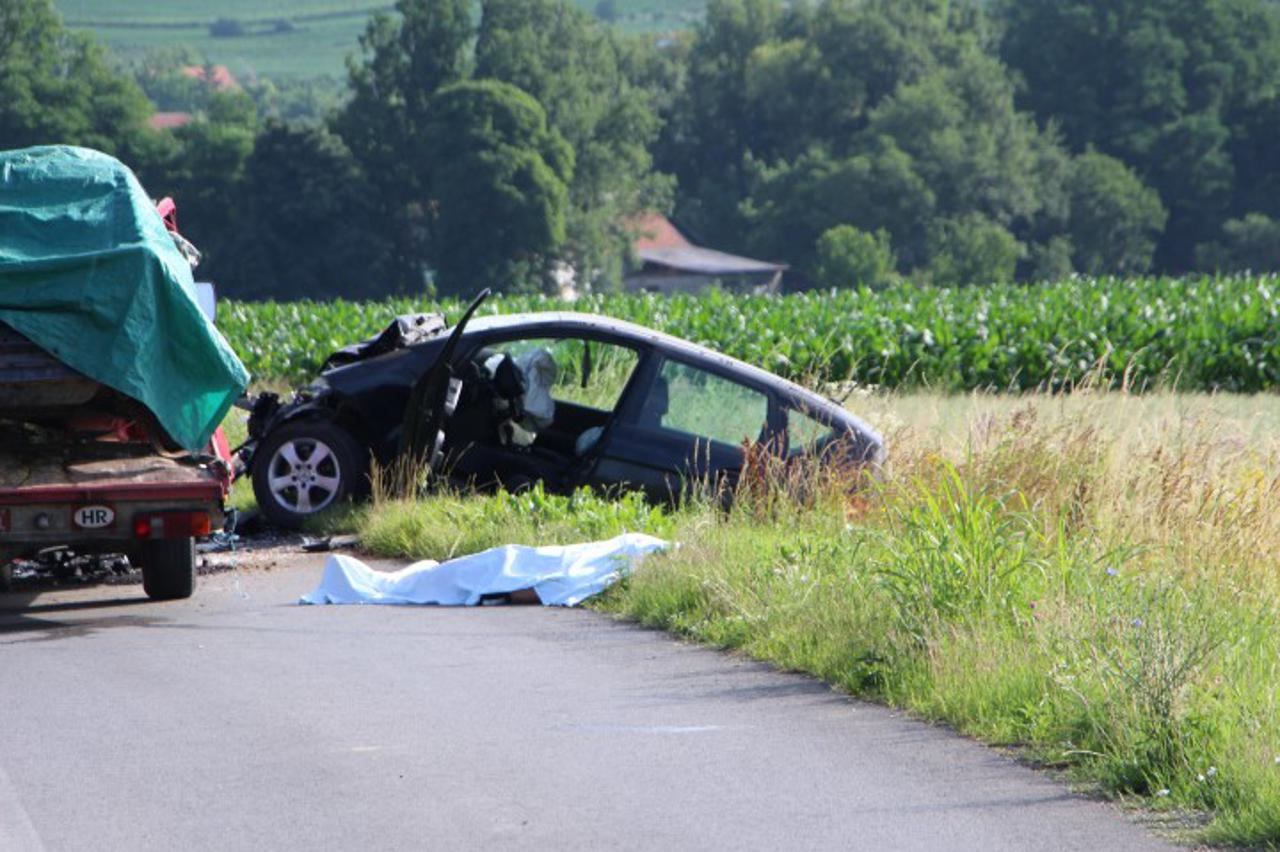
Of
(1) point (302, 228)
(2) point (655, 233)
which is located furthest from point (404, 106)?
(2) point (655, 233)

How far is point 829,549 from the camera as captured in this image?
10.3 meters

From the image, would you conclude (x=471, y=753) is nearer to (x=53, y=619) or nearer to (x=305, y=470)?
(x=53, y=619)

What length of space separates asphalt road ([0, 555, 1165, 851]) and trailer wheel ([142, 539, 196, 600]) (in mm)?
897

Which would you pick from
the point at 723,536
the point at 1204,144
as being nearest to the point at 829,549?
the point at 723,536

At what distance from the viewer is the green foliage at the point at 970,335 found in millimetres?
31062

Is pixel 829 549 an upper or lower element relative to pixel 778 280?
upper

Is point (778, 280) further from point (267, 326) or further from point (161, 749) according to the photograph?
point (161, 749)

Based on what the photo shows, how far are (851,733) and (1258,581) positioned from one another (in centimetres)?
283

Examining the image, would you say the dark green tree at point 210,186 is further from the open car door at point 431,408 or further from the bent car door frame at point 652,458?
the bent car door frame at point 652,458

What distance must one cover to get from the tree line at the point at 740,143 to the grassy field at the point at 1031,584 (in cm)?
6927

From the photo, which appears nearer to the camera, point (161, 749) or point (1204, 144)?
point (161, 749)

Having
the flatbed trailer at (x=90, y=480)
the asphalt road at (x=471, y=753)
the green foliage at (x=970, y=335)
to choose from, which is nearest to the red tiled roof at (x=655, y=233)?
the green foliage at (x=970, y=335)

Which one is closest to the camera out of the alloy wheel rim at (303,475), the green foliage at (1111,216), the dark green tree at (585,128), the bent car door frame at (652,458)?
the bent car door frame at (652,458)

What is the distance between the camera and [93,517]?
10383mm
